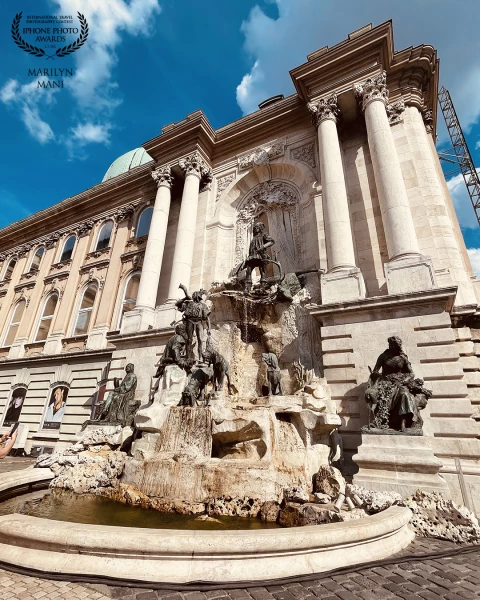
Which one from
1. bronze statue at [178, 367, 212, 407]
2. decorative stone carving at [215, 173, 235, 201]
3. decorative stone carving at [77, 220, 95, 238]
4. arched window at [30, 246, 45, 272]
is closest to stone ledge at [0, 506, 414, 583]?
bronze statue at [178, 367, 212, 407]

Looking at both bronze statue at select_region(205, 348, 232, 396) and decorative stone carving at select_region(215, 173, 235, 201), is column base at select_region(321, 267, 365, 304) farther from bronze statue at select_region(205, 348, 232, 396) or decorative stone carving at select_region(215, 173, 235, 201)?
decorative stone carving at select_region(215, 173, 235, 201)

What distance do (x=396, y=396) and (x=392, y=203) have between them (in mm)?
6453

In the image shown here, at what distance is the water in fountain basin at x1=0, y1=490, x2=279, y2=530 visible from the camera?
4688 millimetres

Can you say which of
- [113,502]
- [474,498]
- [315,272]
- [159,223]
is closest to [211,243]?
[159,223]

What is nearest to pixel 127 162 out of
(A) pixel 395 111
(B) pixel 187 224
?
(B) pixel 187 224

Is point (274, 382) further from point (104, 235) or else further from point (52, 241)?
point (52, 241)

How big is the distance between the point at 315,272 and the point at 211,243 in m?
5.73

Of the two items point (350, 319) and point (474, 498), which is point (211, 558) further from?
point (350, 319)

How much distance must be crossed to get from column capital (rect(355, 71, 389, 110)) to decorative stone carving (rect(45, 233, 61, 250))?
21098 mm

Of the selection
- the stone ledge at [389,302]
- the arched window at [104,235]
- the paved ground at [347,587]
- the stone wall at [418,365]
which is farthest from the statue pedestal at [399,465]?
the arched window at [104,235]

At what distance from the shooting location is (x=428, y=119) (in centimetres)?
A: 1391

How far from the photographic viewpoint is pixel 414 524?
4.93m

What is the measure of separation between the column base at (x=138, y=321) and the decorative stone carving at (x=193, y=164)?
768 cm

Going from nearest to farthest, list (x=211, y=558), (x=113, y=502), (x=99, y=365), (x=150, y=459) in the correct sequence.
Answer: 1. (x=211, y=558)
2. (x=113, y=502)
3. (x=150, y=459)
4. (x=99, y=365)
